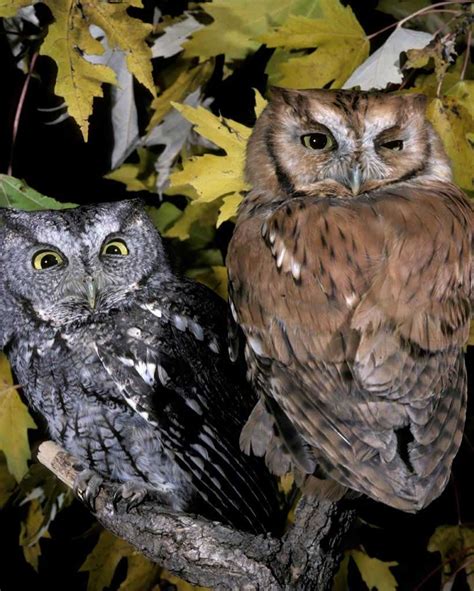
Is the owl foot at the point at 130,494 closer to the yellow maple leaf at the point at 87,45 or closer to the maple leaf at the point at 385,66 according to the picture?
the yellow maple leaf at the point at 87,45

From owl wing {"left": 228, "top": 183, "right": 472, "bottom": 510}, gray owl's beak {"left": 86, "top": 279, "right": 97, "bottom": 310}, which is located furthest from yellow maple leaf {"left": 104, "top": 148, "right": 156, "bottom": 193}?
owl wing {"left": 228, "top": 183, "right": 472, "bottom": 510}

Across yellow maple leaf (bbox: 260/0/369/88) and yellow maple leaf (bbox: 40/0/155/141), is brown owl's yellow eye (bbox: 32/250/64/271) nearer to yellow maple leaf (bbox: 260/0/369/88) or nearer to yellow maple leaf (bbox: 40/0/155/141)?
yellow maple leaf (bbox: 40/0/155/141)

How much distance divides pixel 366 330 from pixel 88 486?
61 cm

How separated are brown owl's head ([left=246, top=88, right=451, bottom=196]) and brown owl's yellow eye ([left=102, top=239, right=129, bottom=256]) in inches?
12.9

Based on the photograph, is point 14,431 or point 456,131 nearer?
point 456,131

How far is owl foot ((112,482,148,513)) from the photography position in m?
1.29

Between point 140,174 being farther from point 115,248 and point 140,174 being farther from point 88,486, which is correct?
point 88,486

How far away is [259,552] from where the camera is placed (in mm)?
1067

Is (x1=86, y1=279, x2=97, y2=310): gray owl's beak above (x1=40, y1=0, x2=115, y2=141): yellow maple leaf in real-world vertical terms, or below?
below

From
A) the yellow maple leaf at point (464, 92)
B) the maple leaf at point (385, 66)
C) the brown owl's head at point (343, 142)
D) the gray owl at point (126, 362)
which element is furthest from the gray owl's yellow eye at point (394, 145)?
the gray owl at point (126, 362)

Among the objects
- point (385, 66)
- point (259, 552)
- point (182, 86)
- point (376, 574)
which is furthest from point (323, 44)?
point (376, 574)

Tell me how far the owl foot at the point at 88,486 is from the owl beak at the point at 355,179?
610 mm

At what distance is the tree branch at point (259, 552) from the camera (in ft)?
3.47

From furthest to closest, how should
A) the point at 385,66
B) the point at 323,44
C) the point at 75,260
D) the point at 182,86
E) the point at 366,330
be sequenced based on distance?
the point at 182,86, the point at 75,260, the point at 323,44, the point at 385,66, the point at 366,330
